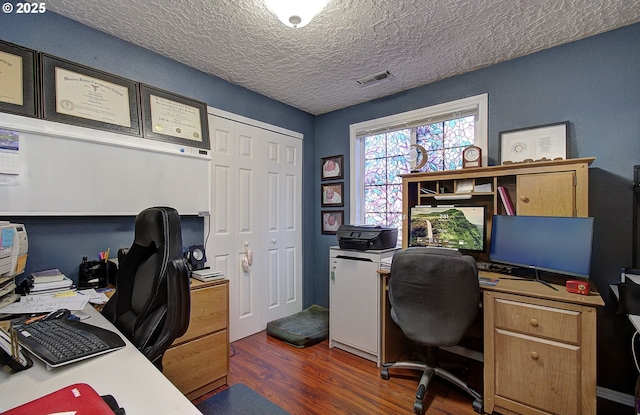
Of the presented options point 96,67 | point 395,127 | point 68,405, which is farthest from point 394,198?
point 68,405

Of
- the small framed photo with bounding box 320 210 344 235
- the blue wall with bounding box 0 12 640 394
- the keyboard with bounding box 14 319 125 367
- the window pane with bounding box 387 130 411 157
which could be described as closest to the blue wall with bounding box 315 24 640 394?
the blue wall with bounding box 0 12 640 394

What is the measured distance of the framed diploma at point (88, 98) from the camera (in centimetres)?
180

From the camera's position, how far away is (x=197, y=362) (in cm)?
197

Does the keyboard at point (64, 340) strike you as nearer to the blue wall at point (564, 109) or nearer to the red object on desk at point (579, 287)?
the blue wall at point (564, 109)

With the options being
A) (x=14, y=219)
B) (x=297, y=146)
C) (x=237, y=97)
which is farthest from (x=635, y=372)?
(x=14, y=219)

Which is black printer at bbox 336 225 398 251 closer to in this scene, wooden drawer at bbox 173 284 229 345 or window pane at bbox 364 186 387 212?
window pane at bbox 364 186 387 212

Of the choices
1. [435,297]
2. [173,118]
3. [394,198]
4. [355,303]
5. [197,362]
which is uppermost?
[173,118]

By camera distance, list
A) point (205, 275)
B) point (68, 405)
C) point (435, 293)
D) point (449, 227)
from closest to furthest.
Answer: point (68, 405) → point (435, 293) → point (205, 275) → point (449, 227)

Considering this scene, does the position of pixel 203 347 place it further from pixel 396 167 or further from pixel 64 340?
pixel 396 167

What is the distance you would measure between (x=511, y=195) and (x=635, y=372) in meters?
1.33

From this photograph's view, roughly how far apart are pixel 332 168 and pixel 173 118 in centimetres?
180

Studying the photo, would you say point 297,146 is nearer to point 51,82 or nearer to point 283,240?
point 283,240

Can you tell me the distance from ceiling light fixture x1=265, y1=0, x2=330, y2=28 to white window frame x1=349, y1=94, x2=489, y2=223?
1.50 m

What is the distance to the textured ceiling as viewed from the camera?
70.0 inches
